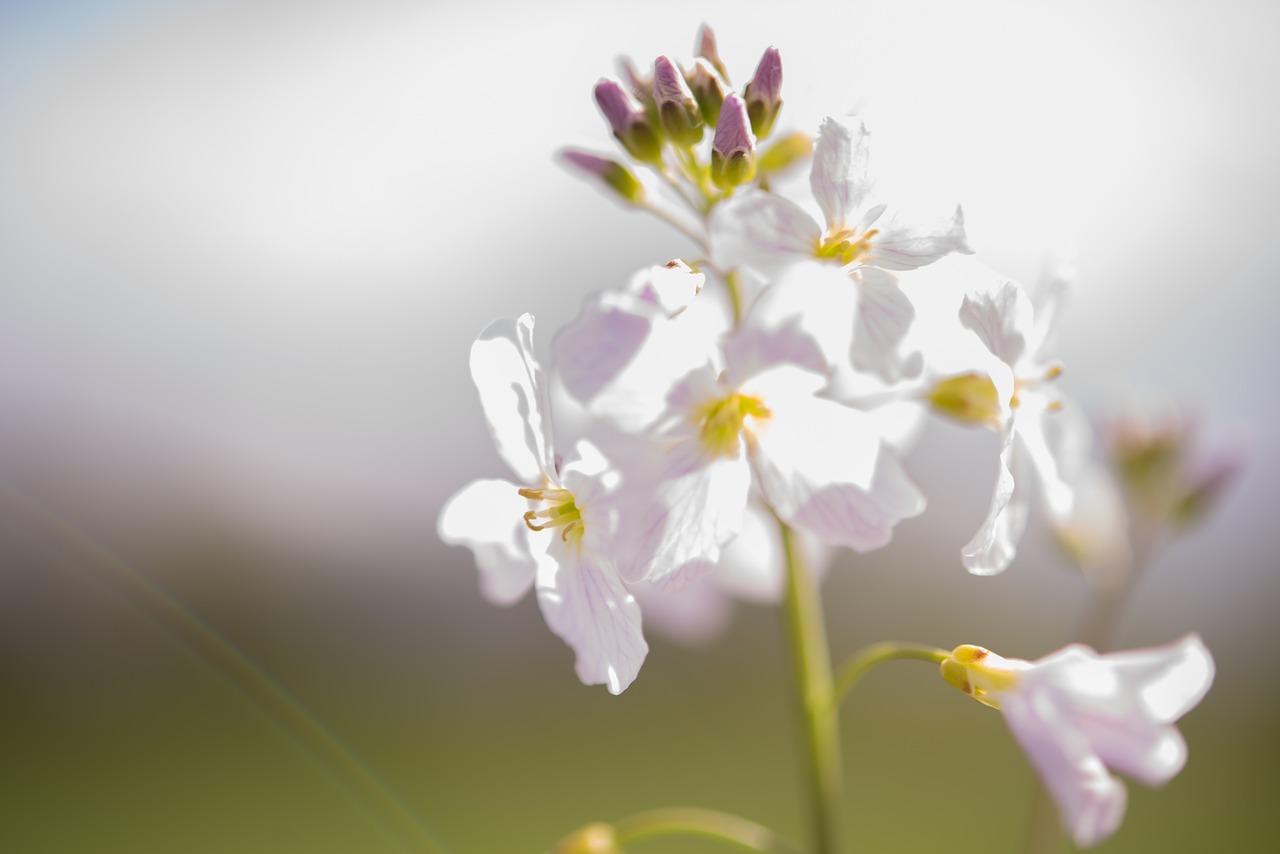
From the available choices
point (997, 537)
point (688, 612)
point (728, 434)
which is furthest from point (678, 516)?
point (688, 612)

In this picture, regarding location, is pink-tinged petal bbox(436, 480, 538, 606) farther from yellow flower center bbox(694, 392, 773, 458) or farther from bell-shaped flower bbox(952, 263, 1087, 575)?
bell-shaped flower bbox(952, 263, 1087, 575)

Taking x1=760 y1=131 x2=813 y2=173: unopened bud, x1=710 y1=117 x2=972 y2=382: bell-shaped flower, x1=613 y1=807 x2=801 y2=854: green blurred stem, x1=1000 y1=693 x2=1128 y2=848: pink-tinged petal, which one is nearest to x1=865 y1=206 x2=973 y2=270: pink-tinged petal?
x1=710 y1=117 x2=972 y2=382: bell-shaped flower

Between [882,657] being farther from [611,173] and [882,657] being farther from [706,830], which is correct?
[611,173]

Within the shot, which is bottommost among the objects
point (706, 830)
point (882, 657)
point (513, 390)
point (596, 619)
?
point (706, 830)

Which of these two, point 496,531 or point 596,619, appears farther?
point 496,531

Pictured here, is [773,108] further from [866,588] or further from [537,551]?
[866,588]

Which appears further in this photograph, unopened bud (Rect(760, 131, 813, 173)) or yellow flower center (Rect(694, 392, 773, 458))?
unopened bud (Rect(760, 131, 813, 173))

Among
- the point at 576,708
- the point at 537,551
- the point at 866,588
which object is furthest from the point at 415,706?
the point at 537,551
